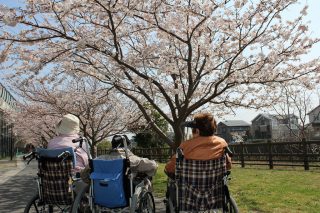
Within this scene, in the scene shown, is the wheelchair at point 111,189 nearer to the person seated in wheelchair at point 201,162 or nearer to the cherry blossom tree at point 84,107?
the person seated in wheelchair at point 201,162

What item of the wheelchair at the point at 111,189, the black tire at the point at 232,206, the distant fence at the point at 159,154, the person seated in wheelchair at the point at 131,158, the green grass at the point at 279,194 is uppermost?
the person seated in wheelchair at the point at 131,158

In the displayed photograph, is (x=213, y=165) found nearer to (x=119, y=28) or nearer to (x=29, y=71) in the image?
(x=119, y=28)

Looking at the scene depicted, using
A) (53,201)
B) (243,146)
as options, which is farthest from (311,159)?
(53,201)

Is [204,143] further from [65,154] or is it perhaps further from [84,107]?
[84,107]

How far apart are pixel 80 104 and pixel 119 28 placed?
7.89m

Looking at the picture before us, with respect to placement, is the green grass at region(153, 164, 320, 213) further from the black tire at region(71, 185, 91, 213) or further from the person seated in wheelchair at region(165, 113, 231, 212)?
the black tire at region(71, 185, 91, 213)

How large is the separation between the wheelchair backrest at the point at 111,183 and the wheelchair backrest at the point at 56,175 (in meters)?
0.30

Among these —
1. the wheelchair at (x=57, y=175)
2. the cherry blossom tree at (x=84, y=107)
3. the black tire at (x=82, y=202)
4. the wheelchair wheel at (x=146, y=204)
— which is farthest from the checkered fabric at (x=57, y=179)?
the cherry blossom tree at (x=84, y=107)

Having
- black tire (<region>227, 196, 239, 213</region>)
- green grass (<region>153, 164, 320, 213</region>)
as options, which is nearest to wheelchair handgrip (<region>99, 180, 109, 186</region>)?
black tire (<region>227, 196, 239, 213</region>)

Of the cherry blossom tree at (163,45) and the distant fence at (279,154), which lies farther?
the distant fence at (279,154)

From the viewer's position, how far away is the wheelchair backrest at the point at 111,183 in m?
3.89

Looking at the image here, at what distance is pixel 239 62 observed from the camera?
7715mm

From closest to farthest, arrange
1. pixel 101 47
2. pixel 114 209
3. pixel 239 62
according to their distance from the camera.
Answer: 1. pixel 114 209
2. pixel 101 47
3. pixel 239 62

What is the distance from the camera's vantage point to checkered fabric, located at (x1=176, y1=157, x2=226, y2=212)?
12.0 feet
